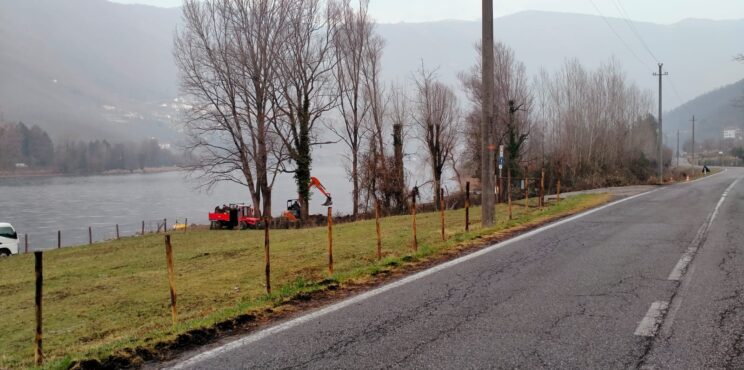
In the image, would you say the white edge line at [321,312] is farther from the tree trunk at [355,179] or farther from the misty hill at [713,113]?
the misty hill at [713,113]

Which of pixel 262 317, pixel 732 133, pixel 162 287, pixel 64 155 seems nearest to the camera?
pixel 262 317

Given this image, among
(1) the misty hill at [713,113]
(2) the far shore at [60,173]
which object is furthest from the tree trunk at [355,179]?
(1) the misty hill at [713,113]

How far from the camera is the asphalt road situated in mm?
4664

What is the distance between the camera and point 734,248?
10.3m

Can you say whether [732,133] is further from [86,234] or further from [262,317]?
[262,317]

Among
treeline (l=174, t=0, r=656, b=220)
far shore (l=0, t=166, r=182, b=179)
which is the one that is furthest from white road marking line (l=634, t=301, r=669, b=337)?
far shore (l=0, t=166, r=182, b=179)

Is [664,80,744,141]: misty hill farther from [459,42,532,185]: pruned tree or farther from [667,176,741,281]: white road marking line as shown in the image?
[667,176,741,281]: white road marking line

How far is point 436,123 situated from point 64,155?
129696mm

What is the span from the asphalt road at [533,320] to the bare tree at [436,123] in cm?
3733

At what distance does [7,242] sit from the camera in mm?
30172

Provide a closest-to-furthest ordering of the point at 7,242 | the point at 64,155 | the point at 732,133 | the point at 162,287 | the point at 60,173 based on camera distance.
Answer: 1. the point at 162,287
2. the point at 7,242
3. the point at 60,173
4. the point at 64,155
5. the point at 732,133

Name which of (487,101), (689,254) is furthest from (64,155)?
(689,254)

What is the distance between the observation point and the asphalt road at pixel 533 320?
184 inches

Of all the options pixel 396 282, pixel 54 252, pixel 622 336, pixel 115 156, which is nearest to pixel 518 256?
pixel 396 282
